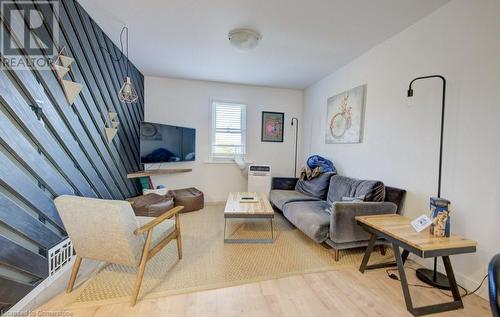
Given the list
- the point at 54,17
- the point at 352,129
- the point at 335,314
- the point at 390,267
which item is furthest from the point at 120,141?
the point at 390,267

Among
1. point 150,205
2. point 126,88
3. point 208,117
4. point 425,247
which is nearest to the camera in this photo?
point 425,247

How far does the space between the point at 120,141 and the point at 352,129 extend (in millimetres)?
3351

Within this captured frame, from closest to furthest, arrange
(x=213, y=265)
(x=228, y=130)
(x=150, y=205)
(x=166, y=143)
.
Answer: (x=213, y=265), (x=150, y=205), (x=166, y=143), (x=228, y=130)

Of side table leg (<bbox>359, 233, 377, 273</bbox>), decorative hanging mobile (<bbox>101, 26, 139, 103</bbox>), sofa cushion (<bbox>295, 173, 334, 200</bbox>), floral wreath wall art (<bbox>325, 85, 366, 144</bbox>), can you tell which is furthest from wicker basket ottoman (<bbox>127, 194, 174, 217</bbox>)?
floral wreath wall art (<bbox>325, 85, 366, 144</bbox>)

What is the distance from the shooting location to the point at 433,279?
1.84 m

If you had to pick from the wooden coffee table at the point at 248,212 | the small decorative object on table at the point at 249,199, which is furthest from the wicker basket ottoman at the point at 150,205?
the small decorative object on table at the point at 249,199

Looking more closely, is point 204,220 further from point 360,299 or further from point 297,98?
point 297,98

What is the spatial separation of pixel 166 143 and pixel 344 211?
2895mm

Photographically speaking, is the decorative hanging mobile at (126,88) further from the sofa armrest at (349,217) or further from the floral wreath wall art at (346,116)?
the floral wreath wall art at (346,116)

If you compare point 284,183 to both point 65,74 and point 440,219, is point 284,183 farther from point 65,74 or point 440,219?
point 65,74

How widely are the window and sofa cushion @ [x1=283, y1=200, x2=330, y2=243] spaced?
188cm

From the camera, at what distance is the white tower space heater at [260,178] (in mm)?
4055

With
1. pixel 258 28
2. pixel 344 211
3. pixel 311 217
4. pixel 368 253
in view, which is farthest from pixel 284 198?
pixel 258 28

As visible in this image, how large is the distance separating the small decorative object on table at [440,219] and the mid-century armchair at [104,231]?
87.0 inches
